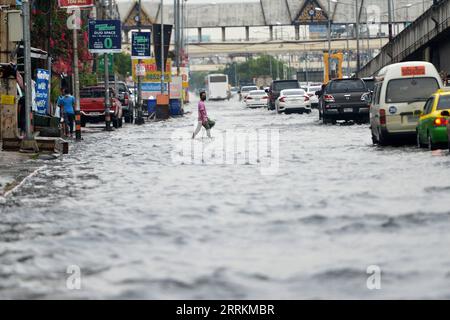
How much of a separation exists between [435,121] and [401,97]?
146 inches

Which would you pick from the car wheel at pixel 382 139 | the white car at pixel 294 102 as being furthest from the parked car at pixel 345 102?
the car wheel at pixel 382 139

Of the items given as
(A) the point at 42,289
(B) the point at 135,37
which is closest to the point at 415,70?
(A) the point at 42,289

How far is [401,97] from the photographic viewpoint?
2919 cm

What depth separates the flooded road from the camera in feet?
30.8

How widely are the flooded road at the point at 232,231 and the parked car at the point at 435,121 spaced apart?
87.5 inches

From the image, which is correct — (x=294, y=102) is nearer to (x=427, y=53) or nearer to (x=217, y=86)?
(x=427, y=53)

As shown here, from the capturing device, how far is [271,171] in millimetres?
21922

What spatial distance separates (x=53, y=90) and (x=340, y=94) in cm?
1115

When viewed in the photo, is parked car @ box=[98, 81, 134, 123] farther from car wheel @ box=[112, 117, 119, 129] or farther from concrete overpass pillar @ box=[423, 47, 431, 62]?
concrete overpass pillar @ box=[423, 47, 431, 62]

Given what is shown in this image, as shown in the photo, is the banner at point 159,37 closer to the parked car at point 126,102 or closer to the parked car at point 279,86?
the parked car at point 279,86

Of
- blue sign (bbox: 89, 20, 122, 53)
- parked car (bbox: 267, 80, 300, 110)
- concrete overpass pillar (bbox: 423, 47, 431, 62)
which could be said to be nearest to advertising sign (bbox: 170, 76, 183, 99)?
parked car (bbox: 267, 80, 300, 110)

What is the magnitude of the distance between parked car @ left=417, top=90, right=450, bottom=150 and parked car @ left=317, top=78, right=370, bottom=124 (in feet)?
67.0

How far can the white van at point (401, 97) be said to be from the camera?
94.6ft

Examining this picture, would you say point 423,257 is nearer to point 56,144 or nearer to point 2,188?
point 2,188
